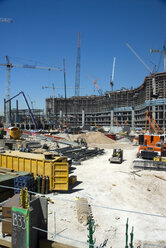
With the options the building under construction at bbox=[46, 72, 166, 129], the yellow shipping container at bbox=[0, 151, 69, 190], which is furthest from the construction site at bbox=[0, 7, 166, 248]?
the building under construction at bbox=[46, 72, 166, 129]

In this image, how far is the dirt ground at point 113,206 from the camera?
28.6ft

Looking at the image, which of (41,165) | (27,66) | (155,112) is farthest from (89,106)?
(41,165)

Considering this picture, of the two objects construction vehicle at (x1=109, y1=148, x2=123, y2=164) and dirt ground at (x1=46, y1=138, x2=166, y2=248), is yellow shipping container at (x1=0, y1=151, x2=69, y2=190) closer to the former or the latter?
dirt ground at (x1=46, y1=138, x2=166, y2=248)

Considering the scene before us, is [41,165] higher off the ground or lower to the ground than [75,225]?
→ higher

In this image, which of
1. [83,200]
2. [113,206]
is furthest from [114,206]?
[83,200]

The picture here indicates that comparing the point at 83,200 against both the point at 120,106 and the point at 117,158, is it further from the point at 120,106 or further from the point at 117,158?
the point at 120,106

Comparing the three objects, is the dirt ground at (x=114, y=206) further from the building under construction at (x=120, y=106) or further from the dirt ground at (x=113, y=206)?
the building under construction at (x=120, y=106)

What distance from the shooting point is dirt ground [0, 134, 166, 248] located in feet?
28.6

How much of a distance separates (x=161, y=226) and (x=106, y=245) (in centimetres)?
343

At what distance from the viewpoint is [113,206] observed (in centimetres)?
1226

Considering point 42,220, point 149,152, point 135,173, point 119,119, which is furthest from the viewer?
point 119,119

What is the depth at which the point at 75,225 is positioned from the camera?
959 cm

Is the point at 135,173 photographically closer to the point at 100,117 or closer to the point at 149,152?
the point at 149,152

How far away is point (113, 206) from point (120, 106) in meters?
131
